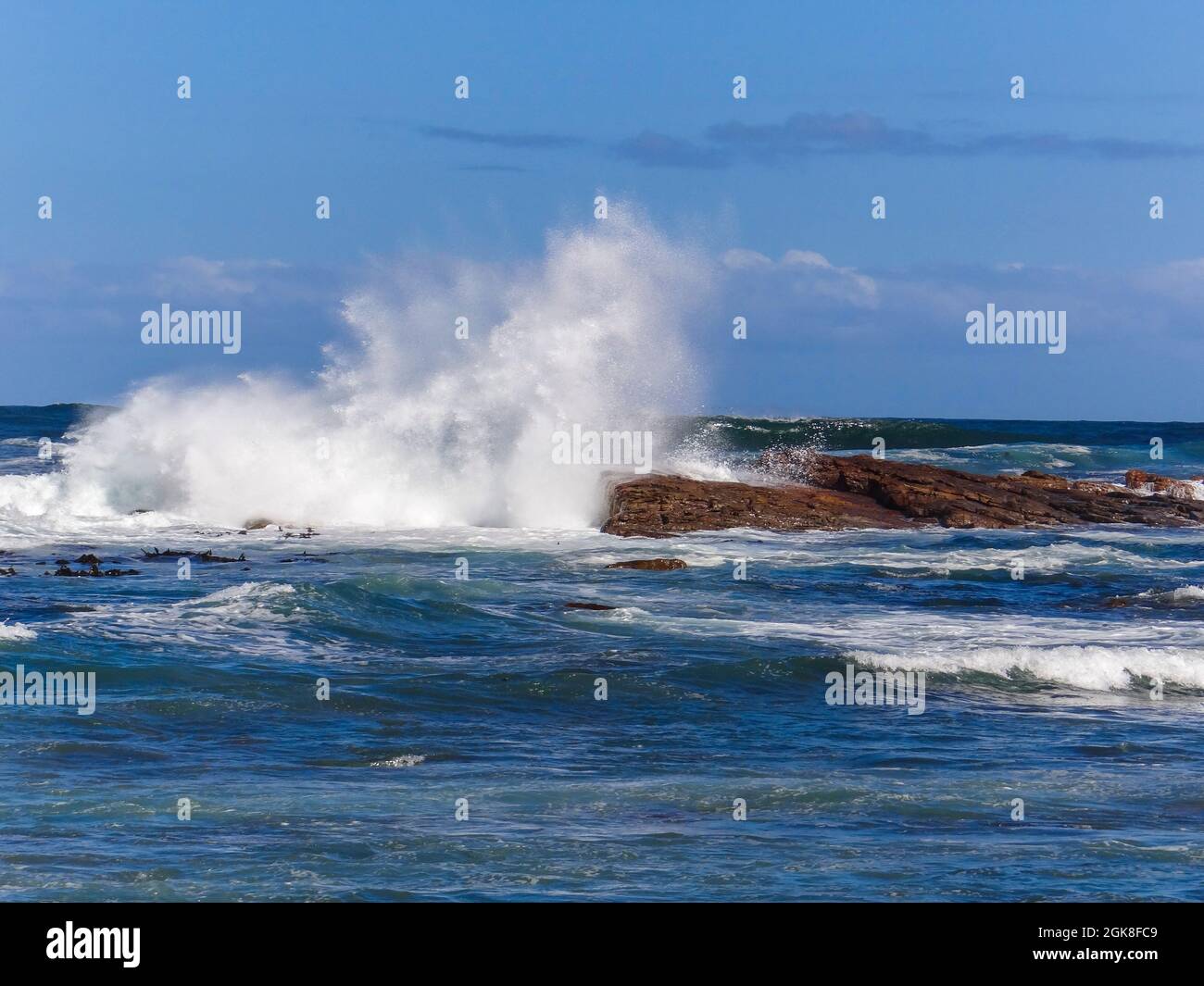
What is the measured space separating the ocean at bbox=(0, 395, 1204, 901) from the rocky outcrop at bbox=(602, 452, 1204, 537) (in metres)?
0.86

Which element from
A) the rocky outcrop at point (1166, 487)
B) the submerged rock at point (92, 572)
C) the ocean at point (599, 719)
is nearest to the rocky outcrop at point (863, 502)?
the ocean at point (599, 719)

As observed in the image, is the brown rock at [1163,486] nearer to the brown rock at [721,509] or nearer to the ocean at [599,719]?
the ocean at [599,719]

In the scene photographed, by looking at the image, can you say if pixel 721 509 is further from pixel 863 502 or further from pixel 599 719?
pixel 599 719

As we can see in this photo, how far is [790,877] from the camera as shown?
24.6ft

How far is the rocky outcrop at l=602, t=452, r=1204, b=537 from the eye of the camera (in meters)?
25.2

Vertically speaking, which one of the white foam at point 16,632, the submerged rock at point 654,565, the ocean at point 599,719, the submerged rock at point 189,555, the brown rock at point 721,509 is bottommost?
the ocean at point 599,719

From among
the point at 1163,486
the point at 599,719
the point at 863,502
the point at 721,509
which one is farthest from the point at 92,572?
the point at 1163,486

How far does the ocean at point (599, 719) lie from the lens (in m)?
7.70

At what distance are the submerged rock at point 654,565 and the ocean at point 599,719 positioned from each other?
0.96ft

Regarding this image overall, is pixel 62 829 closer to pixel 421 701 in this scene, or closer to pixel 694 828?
pixel 694 828

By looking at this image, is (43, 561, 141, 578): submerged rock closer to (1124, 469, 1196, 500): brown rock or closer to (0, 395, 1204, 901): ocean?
(0, 395, 1204, 901): ocean

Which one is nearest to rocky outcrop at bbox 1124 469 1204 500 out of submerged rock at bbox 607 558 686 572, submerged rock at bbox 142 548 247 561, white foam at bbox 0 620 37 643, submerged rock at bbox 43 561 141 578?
submerged rock at bbox 607 558 686 572

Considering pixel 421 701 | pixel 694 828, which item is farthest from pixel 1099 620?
pixel 694 828

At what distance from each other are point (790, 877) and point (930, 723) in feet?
14.4
